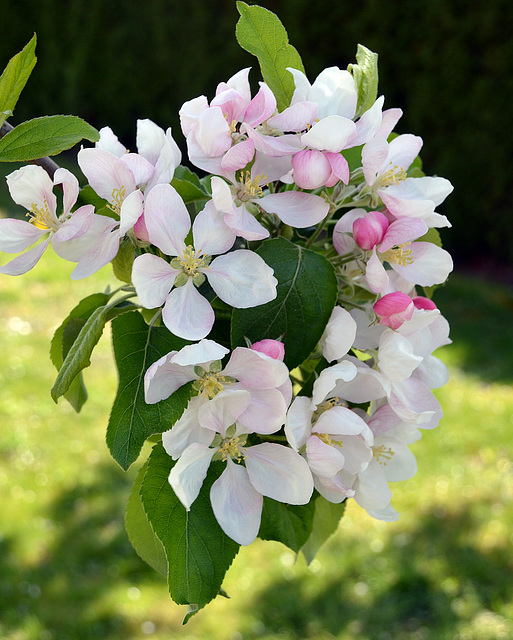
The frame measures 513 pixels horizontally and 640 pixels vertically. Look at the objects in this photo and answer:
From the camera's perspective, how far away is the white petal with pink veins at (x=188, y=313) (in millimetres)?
625

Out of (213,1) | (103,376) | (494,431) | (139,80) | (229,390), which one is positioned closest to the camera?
(229,390)

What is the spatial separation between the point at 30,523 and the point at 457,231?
3919 mm

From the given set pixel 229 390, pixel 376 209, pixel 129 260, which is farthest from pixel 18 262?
pixel 376 209

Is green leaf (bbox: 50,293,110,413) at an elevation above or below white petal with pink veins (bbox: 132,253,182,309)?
below

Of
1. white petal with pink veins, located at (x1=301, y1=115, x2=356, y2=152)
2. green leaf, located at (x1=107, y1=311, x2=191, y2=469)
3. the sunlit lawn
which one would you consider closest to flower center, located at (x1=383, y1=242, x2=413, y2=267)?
white petal with pink veins, located at (x1=301, y1=115, x2=356, y2=152)

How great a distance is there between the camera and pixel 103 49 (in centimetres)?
743

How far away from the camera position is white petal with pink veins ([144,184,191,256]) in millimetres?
644

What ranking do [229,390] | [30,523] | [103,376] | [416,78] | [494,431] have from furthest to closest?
[416,78] → [103,376] → [494,431] → [30,523] → [229,390]

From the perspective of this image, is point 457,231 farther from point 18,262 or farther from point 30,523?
point 18,262

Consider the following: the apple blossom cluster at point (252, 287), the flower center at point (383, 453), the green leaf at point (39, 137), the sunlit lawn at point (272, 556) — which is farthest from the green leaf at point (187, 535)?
the sunlit lawn at point (272, 556)

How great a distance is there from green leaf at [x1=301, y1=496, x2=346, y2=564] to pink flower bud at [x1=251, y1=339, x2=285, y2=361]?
0.33 metres

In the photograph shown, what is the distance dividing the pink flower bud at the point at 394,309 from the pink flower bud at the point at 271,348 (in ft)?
0.43

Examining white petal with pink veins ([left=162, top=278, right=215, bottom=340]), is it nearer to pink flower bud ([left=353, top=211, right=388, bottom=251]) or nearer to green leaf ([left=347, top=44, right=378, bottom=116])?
pink flower bud ([left=353, top=211, right=388, bottom=251])

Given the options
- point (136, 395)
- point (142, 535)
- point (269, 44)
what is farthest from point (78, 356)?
point (269, 44)
